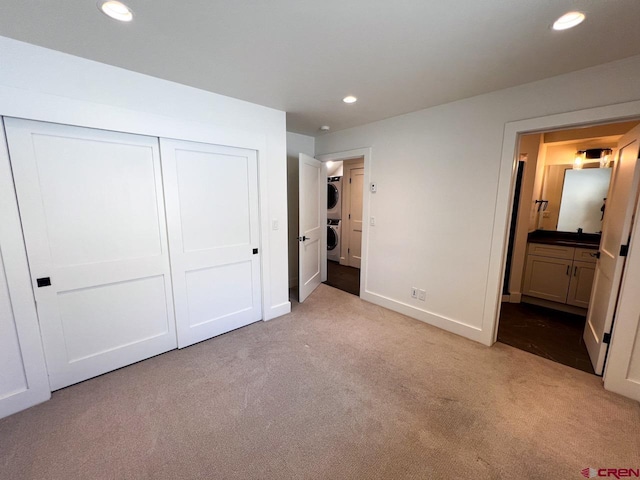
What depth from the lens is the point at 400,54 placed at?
5.57ft

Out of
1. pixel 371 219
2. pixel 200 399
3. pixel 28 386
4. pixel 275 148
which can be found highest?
pixel 275 148

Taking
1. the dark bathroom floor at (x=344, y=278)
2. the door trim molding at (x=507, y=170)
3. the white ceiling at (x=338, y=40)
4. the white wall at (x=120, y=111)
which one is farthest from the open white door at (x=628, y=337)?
the white wall at (x=120, y=111)

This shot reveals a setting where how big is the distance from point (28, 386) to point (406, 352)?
9.55 feet

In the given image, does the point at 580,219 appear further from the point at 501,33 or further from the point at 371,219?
the point at 501,33

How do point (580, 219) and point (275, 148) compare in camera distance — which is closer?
point (275, 148)

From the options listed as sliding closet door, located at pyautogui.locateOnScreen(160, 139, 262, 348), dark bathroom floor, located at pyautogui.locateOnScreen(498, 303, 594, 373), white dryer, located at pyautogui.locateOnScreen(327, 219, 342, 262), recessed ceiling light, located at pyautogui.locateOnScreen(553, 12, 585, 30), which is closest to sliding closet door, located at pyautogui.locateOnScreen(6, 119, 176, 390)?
sliding closet door, located at pyautogui.locateOnScreen(160, 139, 262, 348)

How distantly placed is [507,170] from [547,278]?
2.06 metres

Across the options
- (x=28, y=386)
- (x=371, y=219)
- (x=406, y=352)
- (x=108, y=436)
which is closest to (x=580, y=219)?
(x=371, y=219)

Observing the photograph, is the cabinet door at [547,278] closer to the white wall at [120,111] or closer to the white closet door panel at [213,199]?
the white wall at [120,111]

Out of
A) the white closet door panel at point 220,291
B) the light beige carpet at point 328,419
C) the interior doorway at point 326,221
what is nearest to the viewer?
the light beige carpet at point 328,419

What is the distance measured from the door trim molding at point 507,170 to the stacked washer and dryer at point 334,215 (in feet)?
11.3

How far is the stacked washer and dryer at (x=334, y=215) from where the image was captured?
18.2 feet

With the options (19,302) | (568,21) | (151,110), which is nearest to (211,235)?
(151,110)

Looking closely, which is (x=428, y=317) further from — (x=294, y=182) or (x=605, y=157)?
(x=605, y=157)
